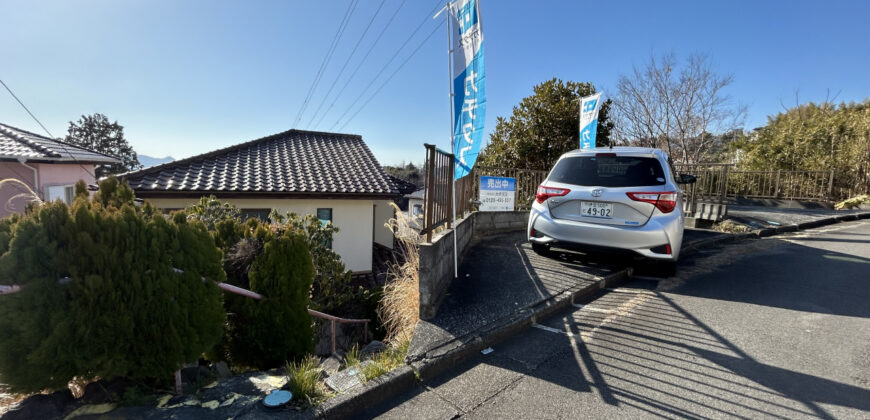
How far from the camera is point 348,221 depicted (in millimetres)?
9547

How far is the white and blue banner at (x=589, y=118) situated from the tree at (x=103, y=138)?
31.2 m

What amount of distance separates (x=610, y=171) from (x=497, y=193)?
9.46 feet

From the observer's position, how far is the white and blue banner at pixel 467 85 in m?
4.03

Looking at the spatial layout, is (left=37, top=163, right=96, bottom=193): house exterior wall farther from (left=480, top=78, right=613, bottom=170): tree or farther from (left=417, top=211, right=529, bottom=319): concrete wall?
(left=480, top=78, right=613, bottom=170): tree

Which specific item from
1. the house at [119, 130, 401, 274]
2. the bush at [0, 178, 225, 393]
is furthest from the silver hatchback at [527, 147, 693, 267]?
the house at [119, 130, 401, 274]

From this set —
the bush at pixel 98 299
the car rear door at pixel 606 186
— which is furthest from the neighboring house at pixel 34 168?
the car rear door at pixel 606 186

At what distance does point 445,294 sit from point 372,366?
57.1 inches

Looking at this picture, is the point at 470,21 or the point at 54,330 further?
the point at 470,21

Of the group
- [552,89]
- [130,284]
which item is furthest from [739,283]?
[552,89]

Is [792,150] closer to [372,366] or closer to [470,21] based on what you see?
[470,21]

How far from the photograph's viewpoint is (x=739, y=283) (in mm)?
4438

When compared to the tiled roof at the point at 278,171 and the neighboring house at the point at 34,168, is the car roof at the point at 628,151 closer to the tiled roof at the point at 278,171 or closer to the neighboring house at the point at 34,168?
the tiled roof at the point at 278,171

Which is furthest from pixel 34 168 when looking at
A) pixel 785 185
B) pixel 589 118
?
pixel 785 185

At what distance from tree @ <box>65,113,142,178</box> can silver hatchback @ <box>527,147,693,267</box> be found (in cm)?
3214
